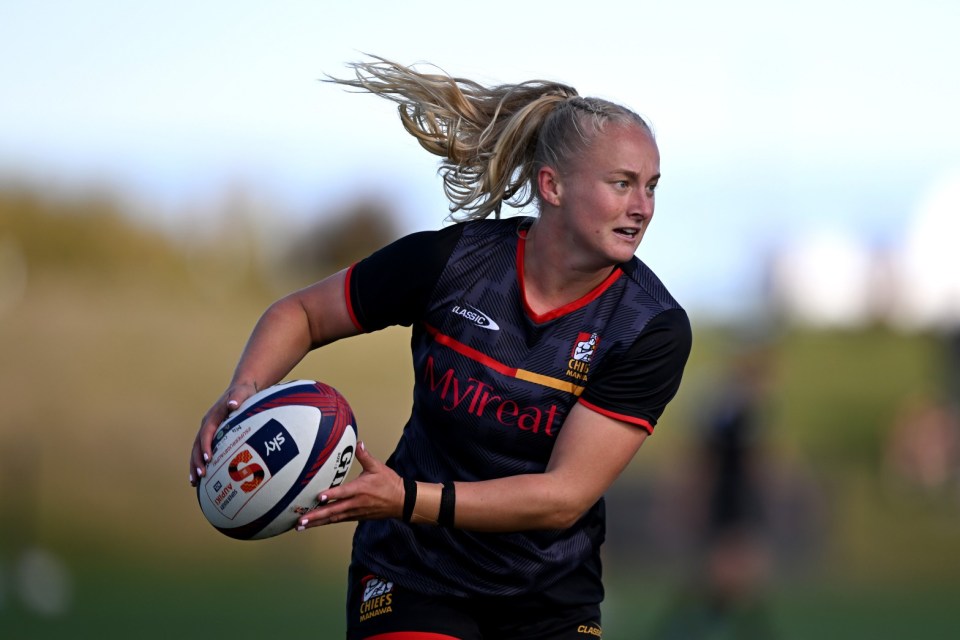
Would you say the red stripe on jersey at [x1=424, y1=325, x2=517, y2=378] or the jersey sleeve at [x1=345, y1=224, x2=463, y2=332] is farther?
the jersey sleeve at [x1=345, y1=224, x2=463, y2=332]

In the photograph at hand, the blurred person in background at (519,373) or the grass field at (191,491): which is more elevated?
the blurred person in background at (519,373)

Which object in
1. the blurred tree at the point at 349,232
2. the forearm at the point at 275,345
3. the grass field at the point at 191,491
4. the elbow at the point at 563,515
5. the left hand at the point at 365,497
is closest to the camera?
the left hand at the point at 365,497

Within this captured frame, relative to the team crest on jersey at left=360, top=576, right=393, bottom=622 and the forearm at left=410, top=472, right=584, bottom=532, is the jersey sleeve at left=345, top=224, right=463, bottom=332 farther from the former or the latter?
the team crest on jersey at left=360, top=576, right=393, bottom=622

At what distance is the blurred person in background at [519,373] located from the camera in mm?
3703

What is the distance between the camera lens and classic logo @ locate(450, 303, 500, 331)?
3811mm

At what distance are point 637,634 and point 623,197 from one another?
7.59 m

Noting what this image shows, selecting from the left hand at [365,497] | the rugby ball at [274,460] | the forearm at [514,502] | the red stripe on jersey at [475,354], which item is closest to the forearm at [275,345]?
the rugby ball at [274,460]

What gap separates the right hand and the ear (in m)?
1.03

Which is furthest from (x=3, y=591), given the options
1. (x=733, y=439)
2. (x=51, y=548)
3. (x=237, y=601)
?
(x=733, y=439)

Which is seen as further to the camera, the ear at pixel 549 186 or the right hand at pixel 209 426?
the ear at pixel 549 186

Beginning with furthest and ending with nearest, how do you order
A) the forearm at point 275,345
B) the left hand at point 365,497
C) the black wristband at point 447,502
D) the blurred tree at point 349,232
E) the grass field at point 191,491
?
the blurred tree at point 349,232 → the grass field at point 191,491 → the forearm at point 275,345 → the black wristband at point 447,502 → the left hand at point 365,497

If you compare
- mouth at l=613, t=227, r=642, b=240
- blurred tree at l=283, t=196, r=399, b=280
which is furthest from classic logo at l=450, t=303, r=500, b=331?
blurred tree at l=283, t=196, r=399, b=280

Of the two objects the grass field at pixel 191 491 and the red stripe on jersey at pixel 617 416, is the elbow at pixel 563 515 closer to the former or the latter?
the red stripe on jersey at pixel 617 416

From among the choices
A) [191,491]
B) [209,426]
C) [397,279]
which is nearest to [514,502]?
[397,279]
